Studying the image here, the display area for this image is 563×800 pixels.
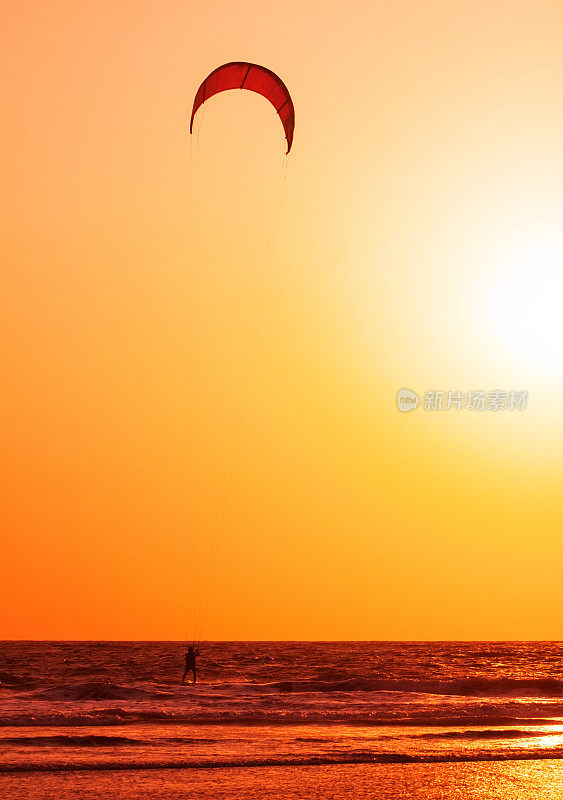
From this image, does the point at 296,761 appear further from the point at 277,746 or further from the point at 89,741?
the point at 89,741

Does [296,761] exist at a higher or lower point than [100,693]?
higher

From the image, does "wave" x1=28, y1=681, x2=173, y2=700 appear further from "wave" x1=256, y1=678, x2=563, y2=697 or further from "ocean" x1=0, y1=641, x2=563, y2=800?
"wave" x1=256, y1=678, x2=563, y2=697

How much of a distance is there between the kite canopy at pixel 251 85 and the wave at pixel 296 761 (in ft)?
43.1

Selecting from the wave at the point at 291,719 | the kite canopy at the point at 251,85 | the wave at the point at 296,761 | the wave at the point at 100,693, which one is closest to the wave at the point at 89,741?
the wave at the point at 296,761

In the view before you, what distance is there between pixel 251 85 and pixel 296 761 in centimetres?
1438

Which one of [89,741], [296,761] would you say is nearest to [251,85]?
[89,741]

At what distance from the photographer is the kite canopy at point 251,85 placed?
1817 cm

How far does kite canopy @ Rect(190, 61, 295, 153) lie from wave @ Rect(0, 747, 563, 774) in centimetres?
1314

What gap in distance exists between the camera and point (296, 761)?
984 centimetres

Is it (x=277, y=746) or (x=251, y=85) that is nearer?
(x=277, y=746)

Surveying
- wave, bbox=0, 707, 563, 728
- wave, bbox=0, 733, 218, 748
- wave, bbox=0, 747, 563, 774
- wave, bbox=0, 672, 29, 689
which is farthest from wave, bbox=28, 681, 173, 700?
wave, bbox=0, 747, 563, 774

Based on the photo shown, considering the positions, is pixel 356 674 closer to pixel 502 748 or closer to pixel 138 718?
pixel 138 718

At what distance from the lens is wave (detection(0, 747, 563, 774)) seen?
9.60 meters

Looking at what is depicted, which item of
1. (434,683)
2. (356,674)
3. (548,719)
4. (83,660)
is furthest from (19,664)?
(548,719)
